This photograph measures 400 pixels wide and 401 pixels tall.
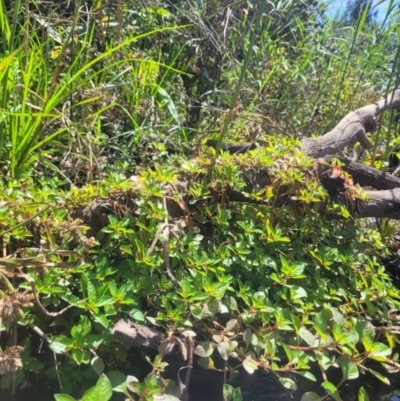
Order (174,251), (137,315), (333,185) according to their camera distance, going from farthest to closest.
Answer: (333,185)
(174,251)
(137,315)

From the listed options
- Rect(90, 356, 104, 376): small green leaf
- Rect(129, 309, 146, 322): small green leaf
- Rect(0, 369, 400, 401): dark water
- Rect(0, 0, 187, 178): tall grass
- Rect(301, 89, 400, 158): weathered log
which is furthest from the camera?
Rect(301, 89, 400, 158): weathered log

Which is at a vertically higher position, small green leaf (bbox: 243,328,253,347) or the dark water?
small green leaf (bbox: 243,328,253,347)

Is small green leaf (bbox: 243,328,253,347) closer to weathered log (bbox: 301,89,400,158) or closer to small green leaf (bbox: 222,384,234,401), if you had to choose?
small green leaf (bbox: 222,384,234,401)

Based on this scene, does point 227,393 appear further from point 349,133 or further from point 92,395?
point 349,133

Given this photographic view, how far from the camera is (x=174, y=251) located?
4.59ft

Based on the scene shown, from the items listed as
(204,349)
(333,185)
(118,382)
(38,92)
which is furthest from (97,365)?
(38,92)

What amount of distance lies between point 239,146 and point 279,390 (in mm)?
1014

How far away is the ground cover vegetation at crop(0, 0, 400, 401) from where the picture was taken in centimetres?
120

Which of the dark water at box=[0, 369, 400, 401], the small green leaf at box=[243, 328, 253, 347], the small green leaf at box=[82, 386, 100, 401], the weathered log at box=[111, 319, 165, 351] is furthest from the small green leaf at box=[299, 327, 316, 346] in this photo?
the small green leaf at box=[82, 386, 100, 401]

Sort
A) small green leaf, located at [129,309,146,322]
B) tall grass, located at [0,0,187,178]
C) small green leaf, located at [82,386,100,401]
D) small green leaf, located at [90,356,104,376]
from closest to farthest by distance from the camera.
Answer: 1. small green leaf, located at [82,386,100,401]
2. small green leaf, located at [90,356,104,376]
3. small green leaf, located at [129,309,146,322]
4. tall grass, located at [0,0,187,178]

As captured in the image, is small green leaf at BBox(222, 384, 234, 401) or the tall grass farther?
the tall grass

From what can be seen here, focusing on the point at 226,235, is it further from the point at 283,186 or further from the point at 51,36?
the point at 51,36

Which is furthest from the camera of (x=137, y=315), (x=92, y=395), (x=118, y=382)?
(x=137, y=315)

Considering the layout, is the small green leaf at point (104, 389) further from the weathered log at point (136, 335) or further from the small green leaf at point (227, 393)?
the small green leaf at point (227, 393)
